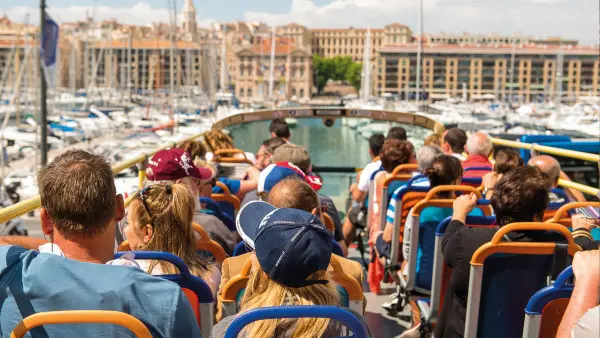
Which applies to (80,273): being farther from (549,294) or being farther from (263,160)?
(263,160)

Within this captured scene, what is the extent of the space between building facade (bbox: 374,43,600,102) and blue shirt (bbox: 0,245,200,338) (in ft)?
591

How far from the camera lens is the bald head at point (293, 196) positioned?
3629mm

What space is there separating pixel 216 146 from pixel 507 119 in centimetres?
9290

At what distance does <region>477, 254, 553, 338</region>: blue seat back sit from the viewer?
3797 millimetres

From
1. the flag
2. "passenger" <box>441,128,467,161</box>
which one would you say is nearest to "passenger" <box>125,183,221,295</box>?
"passenger" <box>441,128,467,161</box>

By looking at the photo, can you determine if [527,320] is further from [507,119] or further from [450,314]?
[507,119]

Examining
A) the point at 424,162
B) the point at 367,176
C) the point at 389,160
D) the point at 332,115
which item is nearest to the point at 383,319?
the point at 424,162

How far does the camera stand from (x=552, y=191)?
19.1ft

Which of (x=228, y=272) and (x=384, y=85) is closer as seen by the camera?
(x=228, y=272)

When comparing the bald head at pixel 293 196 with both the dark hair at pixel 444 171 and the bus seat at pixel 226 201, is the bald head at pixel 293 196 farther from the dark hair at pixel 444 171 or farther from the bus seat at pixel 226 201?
the bus seat at pixel 226 201

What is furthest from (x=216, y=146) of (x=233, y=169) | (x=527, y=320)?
(x=527, y=320)

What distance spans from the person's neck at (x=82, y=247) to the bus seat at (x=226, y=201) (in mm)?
3416

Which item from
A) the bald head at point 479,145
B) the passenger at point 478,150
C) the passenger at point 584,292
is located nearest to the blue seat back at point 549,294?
the passenger at point 584,292

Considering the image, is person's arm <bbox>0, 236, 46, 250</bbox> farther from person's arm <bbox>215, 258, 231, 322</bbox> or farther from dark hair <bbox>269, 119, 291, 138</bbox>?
dark hair <bbox>269, 119, 291, 138</bbox>
